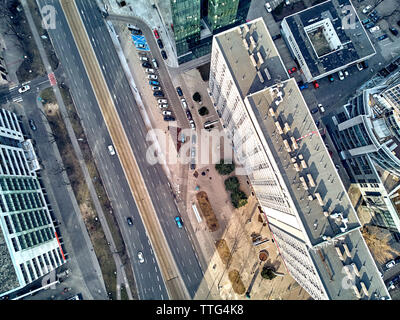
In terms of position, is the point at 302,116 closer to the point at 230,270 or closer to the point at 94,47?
the point at 230,270

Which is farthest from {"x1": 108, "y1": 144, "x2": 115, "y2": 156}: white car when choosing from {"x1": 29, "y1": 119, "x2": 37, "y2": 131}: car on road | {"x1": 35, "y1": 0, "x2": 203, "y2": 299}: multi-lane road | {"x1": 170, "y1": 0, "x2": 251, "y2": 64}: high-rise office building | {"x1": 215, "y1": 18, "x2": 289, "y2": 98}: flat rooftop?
{"x1": 215, "y1": 18, "x2": 289, "y2": 98}: flat rooftop

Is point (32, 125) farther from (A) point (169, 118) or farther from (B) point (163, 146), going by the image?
(A) point (169, 118)

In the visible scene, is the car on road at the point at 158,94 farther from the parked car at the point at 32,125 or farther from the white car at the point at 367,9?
the white car at the point at 367,9

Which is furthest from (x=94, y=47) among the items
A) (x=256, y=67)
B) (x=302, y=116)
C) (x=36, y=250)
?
(x=302, y=116)

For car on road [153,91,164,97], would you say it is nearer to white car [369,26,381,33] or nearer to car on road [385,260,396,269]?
white car [369,26,381,33]

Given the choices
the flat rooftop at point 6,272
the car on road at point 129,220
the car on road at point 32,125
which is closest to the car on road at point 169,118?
the car on road at point 129,220

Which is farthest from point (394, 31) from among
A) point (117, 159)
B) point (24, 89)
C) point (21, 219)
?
point (21, 219)

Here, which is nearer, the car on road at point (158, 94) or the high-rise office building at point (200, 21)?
the high-rise office building at point (200, 21)
